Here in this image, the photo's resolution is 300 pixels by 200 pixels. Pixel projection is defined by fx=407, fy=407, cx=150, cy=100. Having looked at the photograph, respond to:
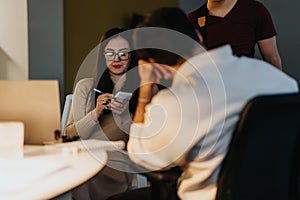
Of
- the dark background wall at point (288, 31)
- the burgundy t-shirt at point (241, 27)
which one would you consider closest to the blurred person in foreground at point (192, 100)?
the burgundy t-shirt at point (241, 27)

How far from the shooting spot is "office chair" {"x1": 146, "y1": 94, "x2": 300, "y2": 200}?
3.79 ft

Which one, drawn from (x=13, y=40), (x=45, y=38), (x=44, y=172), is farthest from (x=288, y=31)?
(x=44, y=172)

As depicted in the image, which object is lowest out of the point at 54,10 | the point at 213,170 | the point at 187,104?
the point at 213,170

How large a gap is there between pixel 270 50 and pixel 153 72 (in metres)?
0.99

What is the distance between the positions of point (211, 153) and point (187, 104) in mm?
172

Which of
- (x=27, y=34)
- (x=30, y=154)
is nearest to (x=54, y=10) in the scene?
(x=27, y=34)

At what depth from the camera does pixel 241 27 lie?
2131 millimetres

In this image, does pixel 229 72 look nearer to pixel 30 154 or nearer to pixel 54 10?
pixel 30 154

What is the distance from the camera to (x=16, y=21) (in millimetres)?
2078

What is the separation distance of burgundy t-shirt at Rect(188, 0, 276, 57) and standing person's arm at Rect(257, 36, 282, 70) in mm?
25

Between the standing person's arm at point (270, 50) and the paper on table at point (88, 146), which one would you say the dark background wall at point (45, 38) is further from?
the standing person's arm at point (270, 50)

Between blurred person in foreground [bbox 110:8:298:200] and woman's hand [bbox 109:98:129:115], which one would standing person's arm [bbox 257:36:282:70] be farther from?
blurred person in foreground [bbox 110:8:298:200]

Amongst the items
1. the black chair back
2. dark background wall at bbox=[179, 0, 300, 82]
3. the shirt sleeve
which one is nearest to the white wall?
the shirt sleeve

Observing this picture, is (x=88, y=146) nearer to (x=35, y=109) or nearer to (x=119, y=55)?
(x=35, y=109)
